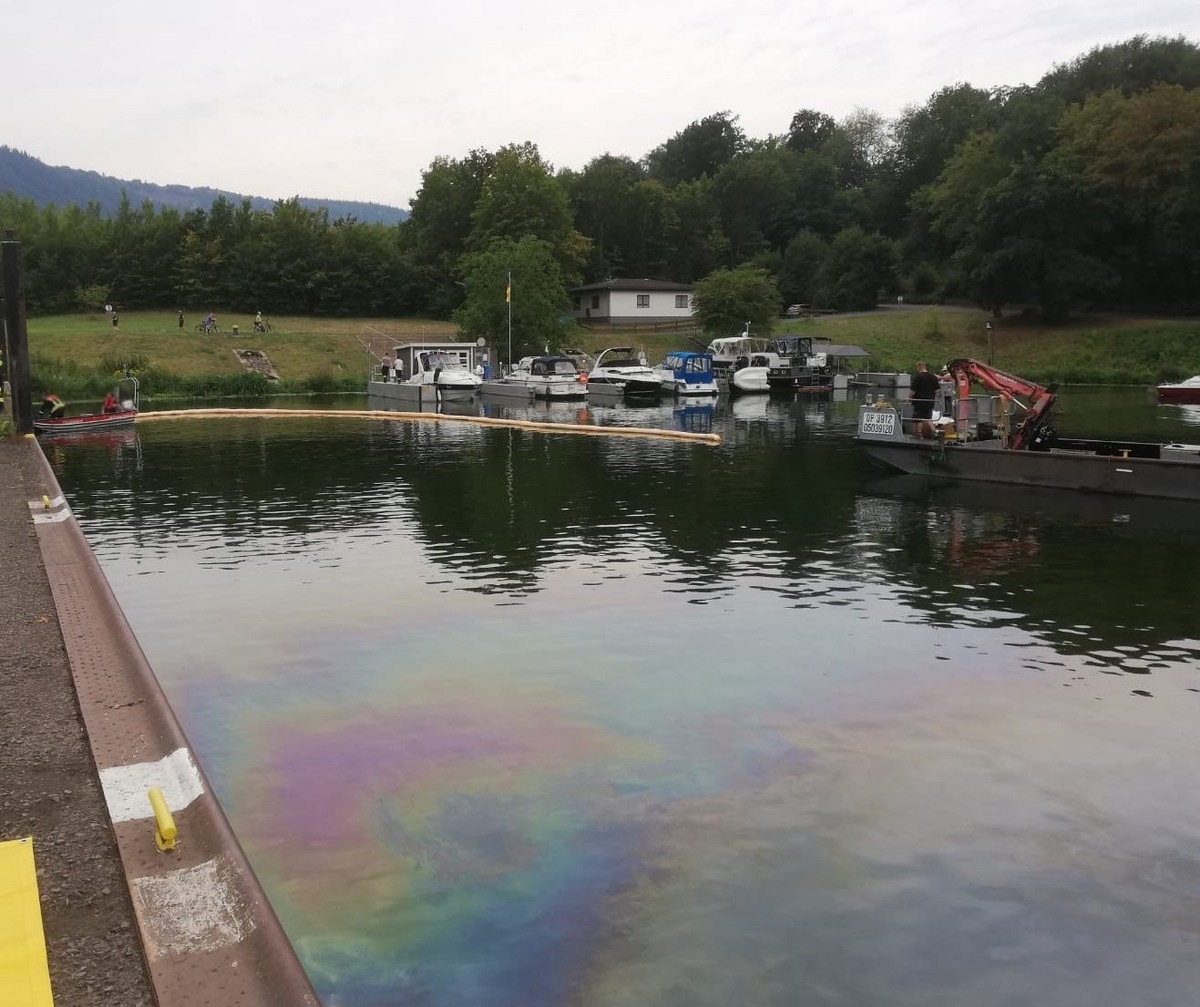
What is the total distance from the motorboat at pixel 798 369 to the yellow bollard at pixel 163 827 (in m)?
51.1

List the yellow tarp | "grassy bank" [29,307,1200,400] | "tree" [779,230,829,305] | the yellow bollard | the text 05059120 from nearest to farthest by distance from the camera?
the yellow tarp
the yellow bollard
the text 05059120
"grassy bank" [29,307,1200,400]
"tree" [779,230,829,305]

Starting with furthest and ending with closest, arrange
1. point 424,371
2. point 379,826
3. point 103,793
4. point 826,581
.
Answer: point 424,371 < point 826,581 < point 379,826 < point 103,793

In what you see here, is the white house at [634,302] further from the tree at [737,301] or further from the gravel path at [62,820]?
the gravel path at [62,820]

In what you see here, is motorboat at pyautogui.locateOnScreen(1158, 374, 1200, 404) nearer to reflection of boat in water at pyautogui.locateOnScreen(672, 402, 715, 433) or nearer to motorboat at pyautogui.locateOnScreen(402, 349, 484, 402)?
reflection of boat in water at pyautogui.locateOnScreen(672, 402, 715, 433)

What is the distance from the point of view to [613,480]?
76.4 ft

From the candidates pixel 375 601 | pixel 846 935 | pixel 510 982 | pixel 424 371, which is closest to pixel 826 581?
pixel 375 601

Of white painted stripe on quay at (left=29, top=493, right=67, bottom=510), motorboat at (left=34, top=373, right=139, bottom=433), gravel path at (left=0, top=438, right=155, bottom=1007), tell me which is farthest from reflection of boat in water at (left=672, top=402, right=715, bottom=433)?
gravel path at (left=0, top=438, right=155, bottom=1007)

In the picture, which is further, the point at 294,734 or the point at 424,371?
the point at 424,371

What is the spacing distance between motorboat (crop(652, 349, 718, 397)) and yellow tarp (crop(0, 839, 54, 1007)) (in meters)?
45.2

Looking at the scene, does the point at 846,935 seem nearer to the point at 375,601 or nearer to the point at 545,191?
the point at 375,601

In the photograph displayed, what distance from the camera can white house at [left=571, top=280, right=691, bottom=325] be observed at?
75.2m

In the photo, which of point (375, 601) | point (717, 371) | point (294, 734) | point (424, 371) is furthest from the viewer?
point (717, 371)

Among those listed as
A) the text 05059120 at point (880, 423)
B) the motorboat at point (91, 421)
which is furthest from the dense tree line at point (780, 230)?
the text 05059120 at point (880, 423)

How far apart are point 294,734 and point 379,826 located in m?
1.95
